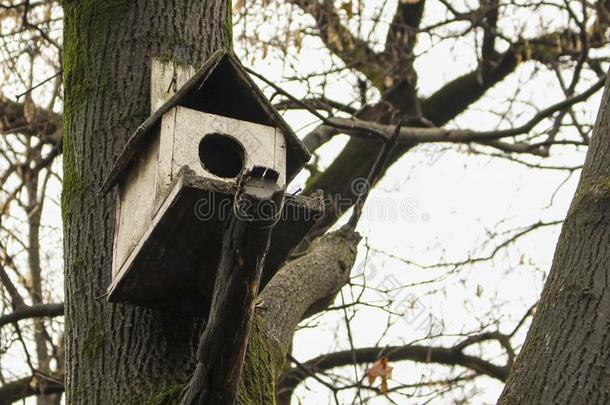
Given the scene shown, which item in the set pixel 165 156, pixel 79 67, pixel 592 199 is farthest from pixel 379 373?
pixel 165 156

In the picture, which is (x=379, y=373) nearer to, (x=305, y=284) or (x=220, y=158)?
(x=305, y=284)

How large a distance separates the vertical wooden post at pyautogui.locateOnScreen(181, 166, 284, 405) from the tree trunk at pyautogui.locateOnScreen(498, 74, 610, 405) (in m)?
0.73

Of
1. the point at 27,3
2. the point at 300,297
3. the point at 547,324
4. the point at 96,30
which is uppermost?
the point at 27,3

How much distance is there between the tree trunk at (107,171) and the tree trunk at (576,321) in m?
0.94

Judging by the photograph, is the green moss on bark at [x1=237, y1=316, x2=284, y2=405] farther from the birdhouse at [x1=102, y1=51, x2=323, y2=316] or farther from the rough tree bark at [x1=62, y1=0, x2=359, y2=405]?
the birdhouse at [x1=102, y1=51, x2=323, y2=316]

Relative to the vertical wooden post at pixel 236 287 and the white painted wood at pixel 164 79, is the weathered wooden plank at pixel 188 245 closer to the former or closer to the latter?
the vertical wooden post at pixel 236 287

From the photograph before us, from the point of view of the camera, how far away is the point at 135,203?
99.9 inches

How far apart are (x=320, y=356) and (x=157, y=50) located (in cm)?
312

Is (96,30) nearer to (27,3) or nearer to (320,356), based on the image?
(27,3)

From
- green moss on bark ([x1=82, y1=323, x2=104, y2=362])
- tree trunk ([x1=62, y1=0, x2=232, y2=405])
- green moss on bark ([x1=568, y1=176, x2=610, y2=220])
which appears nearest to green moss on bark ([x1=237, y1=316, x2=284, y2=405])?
tree trunk ([x1=62, y1=0, x2=232, y2=405])

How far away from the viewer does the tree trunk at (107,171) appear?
2.45m

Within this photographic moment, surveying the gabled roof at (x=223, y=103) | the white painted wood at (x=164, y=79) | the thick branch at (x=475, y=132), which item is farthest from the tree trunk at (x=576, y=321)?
the thick branch at (x=475, y=132)

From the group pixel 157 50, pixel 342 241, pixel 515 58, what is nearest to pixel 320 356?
pixel 342 241

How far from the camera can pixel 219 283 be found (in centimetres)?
206
